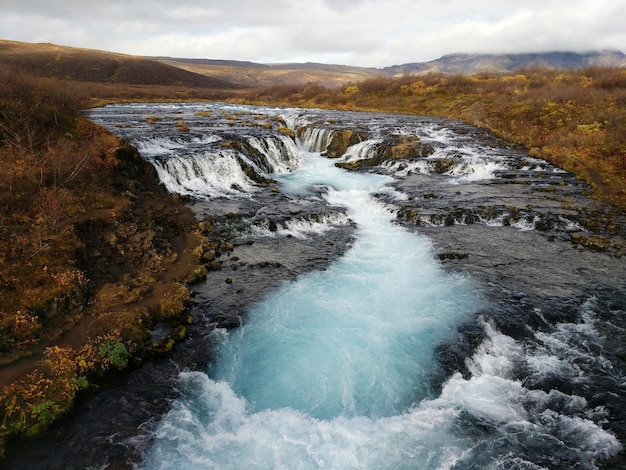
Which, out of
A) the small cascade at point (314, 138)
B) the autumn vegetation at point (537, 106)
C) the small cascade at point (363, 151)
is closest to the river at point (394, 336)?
the autumn vegetation at point (537, 106)

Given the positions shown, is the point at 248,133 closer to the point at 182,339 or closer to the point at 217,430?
the point at 182,339

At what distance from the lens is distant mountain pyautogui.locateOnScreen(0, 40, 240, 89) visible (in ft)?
406

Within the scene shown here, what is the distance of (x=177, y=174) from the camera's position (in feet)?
93.5

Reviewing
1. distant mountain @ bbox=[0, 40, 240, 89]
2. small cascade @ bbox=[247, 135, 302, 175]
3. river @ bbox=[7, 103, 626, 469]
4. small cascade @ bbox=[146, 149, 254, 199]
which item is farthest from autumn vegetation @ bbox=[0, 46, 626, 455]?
distant mountain @ bbox=[0, 40, 240, 89]

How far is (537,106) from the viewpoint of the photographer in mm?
48562

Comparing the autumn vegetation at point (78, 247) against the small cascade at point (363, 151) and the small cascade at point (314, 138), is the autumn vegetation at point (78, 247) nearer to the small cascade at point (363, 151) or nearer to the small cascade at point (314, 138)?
the small cascade at point (363, 151)

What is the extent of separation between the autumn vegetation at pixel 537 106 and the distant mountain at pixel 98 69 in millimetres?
59551

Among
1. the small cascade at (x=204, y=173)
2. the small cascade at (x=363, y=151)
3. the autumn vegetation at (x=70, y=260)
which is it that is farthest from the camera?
the small cascade at (x=363, y=151)

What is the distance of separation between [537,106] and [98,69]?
462 ft

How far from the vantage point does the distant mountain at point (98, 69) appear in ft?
406

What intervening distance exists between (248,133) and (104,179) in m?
21.5

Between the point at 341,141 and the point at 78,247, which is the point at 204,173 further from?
the point at 341,141

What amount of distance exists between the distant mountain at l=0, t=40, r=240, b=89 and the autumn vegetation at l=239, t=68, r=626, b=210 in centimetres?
5955

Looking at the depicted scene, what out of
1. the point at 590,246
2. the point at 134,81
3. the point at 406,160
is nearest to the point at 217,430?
the point at 590,246
